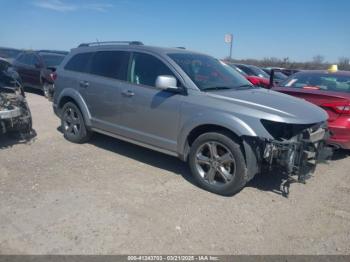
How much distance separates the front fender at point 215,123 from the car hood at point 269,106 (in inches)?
5.0

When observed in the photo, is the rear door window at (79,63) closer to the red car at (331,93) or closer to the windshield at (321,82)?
the red car at (331,93)

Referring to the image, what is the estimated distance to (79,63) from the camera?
6617mm

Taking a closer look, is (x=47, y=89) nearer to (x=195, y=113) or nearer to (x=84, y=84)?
(x=84, y=84)

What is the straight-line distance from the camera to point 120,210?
410cm

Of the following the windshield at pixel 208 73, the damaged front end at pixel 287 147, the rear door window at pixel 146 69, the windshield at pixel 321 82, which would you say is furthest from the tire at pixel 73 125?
the windshield at pixel 321 82

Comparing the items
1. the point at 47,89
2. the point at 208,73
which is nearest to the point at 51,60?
the point at 47,89

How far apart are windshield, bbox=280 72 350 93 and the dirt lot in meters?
1.49

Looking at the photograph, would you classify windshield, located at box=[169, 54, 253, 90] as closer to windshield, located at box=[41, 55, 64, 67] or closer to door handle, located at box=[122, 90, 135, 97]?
door handle, located at box=[122, 90, 135, 97]

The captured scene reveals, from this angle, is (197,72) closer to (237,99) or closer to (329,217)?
(237,99)

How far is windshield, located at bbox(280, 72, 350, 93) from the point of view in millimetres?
6441

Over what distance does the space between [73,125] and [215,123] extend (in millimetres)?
3291

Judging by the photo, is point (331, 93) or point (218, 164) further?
point (331, 93)

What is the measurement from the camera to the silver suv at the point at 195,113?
14.3 feet

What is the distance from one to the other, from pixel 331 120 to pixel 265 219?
8.12 ft
